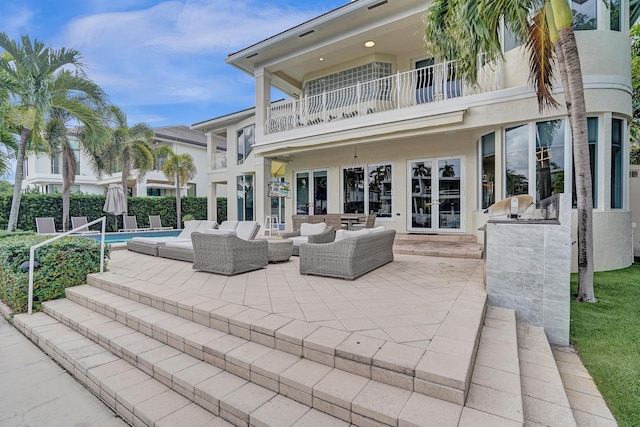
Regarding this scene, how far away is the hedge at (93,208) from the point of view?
13.4 m

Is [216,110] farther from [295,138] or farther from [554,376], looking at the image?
[554,376]

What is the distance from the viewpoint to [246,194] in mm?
17016

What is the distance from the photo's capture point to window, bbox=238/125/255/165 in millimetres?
16578

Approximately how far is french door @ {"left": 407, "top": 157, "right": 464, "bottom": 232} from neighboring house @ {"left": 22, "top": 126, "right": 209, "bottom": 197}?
57.7 ft

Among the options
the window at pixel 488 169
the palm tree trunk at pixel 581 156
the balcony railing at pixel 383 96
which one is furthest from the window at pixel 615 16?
the palm tree trunk at pixel 581 156

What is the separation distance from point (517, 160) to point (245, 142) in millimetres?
13394

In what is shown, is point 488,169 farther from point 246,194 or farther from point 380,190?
point 246,194

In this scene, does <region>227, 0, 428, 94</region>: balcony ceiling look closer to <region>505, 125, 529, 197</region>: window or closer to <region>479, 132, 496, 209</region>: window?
<region>479, 132, 496, 209</region>: window

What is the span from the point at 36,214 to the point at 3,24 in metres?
8.63

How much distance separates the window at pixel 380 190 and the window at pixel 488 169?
321 centimetres

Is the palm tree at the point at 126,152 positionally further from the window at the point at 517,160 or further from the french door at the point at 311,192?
the window at the point at 517,160

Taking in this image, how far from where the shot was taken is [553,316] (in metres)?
3.81

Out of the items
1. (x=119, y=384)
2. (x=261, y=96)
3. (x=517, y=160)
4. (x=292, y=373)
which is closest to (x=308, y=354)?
(x=292, y=373)

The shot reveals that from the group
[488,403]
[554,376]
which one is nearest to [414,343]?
[488,403]
